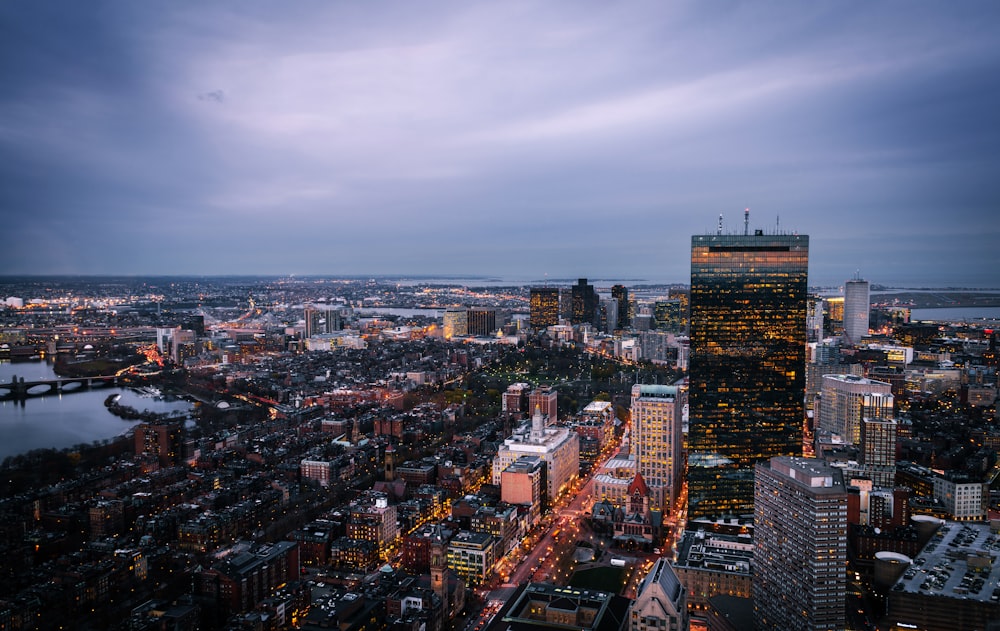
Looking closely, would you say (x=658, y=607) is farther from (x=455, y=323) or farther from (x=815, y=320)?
(x=455, y=323)

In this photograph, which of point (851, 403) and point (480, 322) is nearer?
point (851, 403)

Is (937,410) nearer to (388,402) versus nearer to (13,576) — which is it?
(388,402)

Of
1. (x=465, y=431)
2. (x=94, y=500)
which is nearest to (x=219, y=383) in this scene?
(x=465, y=431)

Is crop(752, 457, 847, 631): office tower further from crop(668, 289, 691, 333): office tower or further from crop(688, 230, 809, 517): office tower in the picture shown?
crop(668, 289, 691, 333): office tower

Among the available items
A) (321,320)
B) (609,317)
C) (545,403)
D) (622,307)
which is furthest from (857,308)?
(321,320)

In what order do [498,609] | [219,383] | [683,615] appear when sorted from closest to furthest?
[683,615]
[498,609]
[219,383]

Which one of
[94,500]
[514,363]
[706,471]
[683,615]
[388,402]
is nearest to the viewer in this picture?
[683,615]
